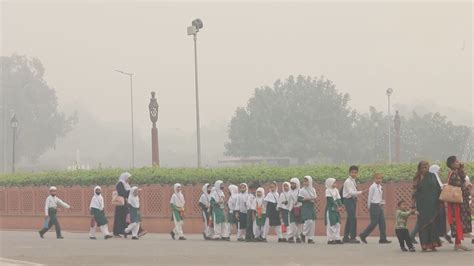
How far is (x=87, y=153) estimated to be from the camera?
14538cm

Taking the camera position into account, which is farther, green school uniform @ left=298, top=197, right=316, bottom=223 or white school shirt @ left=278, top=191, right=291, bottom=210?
white school shirt @ left=278, top=191, right=291, bottom=210

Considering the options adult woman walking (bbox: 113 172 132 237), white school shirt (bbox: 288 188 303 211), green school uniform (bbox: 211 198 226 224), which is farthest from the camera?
adult woman walking (bbox: 113 172 132 237)

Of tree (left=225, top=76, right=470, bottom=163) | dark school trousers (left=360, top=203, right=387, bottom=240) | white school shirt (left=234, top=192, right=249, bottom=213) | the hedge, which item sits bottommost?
dark school trousers (left=360, top=203, right=387, bottom=240)

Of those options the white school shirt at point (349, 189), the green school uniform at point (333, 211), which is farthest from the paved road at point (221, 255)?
the white school shirt at point (349, 189)

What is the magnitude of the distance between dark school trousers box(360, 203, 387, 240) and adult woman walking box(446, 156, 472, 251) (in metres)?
3.39

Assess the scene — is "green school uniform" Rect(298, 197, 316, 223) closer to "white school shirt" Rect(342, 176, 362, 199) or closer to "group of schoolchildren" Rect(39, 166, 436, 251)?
"group of schoolchildren" Rect(39, 166, 436, 251)

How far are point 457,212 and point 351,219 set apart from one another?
4.25 meters

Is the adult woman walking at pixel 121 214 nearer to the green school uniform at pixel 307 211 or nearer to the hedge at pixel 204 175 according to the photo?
the hedge at pixel 204 175

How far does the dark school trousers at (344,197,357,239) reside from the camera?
20.1 meters

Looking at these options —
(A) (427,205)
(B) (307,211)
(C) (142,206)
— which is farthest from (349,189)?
(C) (142,206)

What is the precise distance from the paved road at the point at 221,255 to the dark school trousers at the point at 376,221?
2.10 ft

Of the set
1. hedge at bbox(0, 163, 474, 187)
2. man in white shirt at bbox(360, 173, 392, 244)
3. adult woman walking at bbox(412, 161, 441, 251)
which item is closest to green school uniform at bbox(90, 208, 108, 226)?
hedge at bbox(0, 163, 474, 187)

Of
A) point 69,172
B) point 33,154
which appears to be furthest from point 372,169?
point 33,154

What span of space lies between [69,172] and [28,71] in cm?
6727
